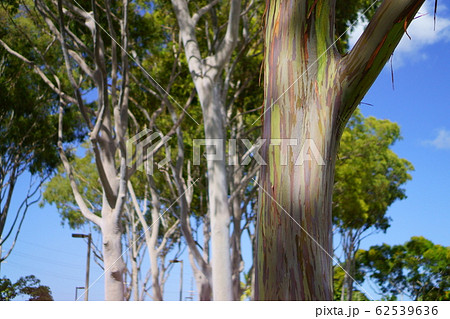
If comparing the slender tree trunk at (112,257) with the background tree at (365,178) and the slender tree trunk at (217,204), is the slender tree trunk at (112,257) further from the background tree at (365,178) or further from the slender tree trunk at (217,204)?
the background tree at (365,178)

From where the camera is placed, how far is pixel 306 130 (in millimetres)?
2475

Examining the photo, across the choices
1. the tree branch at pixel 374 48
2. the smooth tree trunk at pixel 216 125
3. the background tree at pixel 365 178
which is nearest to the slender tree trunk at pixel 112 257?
the smooth tree trunk at pixel 216 125

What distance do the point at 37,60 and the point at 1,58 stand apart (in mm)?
900

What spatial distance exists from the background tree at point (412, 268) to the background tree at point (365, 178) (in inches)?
68.0

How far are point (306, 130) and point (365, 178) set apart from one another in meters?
14.7

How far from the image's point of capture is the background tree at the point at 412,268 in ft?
61.8

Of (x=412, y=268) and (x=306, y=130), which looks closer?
(x=306, y=130)

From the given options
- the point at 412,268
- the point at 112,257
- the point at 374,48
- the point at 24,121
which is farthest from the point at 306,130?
the point at 412,268

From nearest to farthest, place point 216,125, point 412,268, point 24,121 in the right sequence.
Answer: point 216,125 → point 24,121 → point 412,268

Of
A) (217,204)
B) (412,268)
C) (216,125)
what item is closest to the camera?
(217,204)

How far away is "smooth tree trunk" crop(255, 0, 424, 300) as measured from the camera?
7.68 ft

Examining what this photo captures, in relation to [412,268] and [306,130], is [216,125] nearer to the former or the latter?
[306,130]

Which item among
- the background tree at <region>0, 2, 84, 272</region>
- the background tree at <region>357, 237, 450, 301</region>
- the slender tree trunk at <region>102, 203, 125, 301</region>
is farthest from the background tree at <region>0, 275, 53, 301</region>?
the background tree at <region>357, 237, 450, 301</region>
